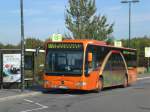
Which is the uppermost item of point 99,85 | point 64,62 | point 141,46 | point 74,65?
point 141,46

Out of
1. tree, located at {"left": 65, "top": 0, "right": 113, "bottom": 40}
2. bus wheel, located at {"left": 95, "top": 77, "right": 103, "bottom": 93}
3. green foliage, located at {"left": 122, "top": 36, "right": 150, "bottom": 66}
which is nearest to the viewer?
bus wheel, located at {"left": 95, "top": 77, "right": 103, "bottom": 93}

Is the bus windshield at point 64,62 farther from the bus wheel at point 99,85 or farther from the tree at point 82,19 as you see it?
the tree at point 82,19

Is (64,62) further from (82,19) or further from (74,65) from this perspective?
(82,19)

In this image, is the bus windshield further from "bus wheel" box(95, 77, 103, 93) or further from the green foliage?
the green foliage

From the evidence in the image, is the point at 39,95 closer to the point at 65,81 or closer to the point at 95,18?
the point at 65,81

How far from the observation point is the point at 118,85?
33781 mm

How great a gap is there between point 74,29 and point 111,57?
73.0ft

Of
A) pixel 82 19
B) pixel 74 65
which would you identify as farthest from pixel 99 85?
pixel 82 19

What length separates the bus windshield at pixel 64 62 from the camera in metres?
26.9

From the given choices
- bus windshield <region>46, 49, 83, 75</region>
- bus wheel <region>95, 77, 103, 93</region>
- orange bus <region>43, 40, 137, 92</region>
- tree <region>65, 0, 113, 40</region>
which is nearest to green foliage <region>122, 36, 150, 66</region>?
tree <region>65, 0, 113, 40</region>

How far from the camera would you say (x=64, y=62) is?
27094 mm

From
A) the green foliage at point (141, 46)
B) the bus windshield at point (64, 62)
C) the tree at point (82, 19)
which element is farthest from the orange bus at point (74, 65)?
the green foliage at point (141, 46)

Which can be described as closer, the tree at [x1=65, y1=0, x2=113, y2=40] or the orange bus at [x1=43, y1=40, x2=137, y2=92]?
the orange bus at [x1=43, y1=40, x2=137, y2=92]

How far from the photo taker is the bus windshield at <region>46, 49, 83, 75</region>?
26891mm
